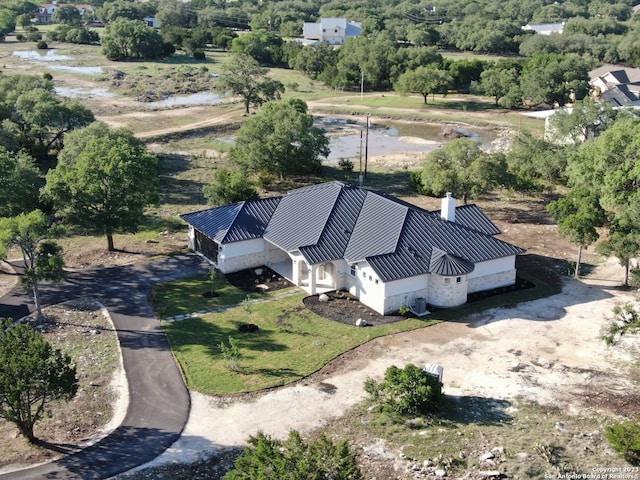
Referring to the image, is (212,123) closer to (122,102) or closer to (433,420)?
(122,102)

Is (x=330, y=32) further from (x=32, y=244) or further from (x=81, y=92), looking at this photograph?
(x=32, y=244)

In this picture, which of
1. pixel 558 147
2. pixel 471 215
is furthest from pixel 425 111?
pixel 471 215

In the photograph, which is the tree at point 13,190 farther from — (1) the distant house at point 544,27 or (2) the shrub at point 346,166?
(1) the distant house at point 544,27

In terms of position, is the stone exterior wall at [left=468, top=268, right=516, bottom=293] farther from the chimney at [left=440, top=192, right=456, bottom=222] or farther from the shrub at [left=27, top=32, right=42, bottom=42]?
the shrub at [left=27, top=32, right=42, bottom=42]

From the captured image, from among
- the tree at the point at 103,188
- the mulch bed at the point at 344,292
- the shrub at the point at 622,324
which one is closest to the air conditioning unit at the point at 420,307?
the mulch bed at the point at 344,292

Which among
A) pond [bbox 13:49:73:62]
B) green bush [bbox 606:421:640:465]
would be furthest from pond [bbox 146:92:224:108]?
green bush [bbox 606:421:640:465]

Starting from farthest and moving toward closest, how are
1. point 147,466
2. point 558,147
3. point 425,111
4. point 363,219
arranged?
point 425,111 < point 558,147 < point 363,219 < point 147,466

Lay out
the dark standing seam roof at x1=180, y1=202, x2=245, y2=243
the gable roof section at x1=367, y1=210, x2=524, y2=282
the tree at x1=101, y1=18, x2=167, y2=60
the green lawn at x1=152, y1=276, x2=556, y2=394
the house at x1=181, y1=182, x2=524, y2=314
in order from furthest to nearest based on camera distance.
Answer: the tree at x1=101, y1=18, x2=167, y2=60
the dark standing seam roof at x1=180, y1=202, x2=245, y2=243
the house at x1=181, y1=182, x2=524, y2=314
the gable roof section at x1=367, y1=210, x2=524, y2=282
the green lawn at x1=152, y1=276, x2=556, y2=394

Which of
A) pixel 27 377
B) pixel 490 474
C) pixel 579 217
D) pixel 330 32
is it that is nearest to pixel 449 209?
pixel 579 217
